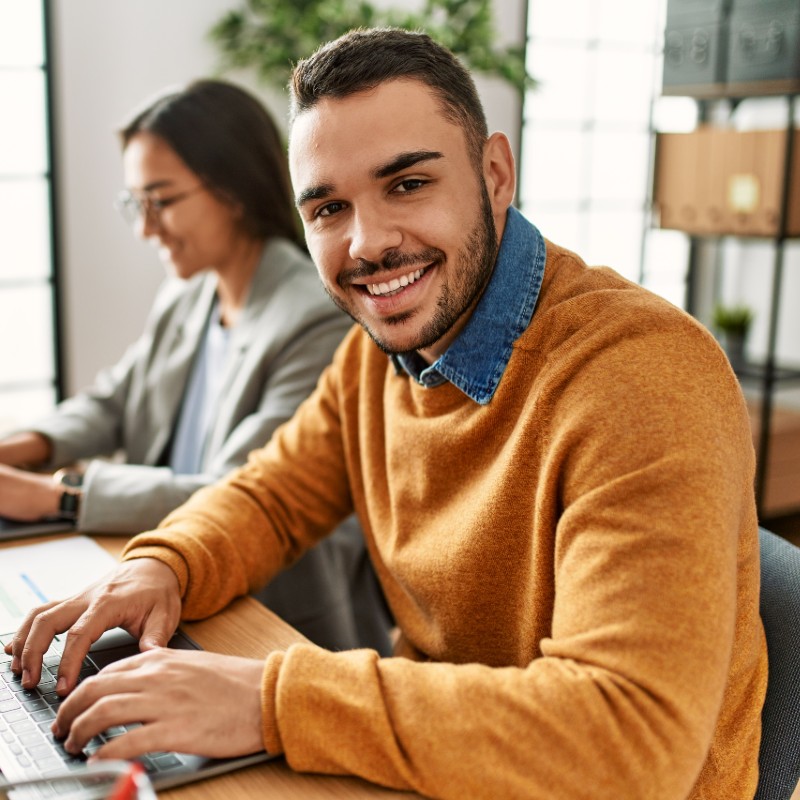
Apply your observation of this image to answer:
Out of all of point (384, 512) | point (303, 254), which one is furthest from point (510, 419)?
point (303, 254)

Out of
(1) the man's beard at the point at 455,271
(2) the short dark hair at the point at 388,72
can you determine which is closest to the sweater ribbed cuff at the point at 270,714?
(1) the man's beard at the point at 455,271

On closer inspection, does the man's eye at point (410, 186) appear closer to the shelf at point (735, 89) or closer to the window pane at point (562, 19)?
the shelf at point (735, 89)

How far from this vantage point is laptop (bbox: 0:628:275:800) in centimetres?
82

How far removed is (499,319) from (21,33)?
2.76 metres

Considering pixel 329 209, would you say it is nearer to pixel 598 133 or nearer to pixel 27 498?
pixel 27 498

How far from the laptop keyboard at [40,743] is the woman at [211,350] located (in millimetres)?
560

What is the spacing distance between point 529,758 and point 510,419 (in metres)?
0.40

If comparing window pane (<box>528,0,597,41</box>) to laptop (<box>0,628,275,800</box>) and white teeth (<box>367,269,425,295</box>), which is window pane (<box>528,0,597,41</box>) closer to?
white teeth (<box>367,269,425,295</box>)

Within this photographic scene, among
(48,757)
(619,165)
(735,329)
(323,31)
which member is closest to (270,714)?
(48,757)

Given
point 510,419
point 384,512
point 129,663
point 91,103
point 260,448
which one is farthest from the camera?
point 91,103

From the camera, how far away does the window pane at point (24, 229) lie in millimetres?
3342

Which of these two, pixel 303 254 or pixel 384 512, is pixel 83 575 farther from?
pixel 303 254

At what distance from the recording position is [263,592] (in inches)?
65.3

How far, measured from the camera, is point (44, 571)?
4.42 feet
